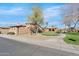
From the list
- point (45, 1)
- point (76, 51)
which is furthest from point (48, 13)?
point (76, 51)

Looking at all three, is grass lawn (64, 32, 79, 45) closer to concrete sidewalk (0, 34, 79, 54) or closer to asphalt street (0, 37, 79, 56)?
concrete sidewalk (0, 34, 79, 54)

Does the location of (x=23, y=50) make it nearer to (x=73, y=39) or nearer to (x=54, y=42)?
(x=54, y=42)

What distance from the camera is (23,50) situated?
8.88 meters

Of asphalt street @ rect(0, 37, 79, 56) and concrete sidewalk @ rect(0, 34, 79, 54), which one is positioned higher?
concrete sidewalk @ rect(0, 34, 79, 54)

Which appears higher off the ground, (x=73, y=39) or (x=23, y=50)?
(x=73, y=39)

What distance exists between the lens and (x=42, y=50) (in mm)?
8883

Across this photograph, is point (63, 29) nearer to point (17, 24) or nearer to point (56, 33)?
point (56, 33)

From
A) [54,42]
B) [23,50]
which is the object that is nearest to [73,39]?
[54,42]

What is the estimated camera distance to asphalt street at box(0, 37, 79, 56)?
8828 millimetres

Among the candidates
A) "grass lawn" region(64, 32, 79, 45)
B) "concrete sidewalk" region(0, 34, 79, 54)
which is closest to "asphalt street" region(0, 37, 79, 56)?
"concrete sidewalk" region(0, 34, 79, 54)

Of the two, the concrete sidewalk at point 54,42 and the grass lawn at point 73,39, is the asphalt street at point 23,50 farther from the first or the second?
the grass lawn at point 73,39

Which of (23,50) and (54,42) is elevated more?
(54,42)

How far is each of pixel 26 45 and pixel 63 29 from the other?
751 mm

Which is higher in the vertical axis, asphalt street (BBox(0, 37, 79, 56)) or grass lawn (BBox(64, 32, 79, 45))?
grass lawn (BBox(64, 32, 79, 45))
